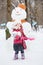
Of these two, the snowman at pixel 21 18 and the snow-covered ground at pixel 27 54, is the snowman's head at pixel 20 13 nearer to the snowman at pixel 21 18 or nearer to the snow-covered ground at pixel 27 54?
the snowman at pixel 21 18

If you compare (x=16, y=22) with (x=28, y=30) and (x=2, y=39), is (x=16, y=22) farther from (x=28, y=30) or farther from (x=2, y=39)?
(x=2, y=39)

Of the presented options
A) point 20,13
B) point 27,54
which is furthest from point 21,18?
point 27,54

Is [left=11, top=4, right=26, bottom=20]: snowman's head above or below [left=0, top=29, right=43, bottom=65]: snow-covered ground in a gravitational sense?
above

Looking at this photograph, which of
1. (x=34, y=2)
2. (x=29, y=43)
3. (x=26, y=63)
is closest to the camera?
(x=26, y=63)

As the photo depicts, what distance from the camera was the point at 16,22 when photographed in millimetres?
835

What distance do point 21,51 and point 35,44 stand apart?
0.17 metres

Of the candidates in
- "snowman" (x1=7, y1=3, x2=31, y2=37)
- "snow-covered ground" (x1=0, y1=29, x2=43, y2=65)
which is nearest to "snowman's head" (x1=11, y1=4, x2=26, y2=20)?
"snowman" (x1=7, y1=3, x2=31, y2=37)

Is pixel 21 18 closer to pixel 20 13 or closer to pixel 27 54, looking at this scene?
pixel 20 13

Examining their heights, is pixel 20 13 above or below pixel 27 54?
above

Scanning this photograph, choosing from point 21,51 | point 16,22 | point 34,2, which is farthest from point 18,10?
point 34,2

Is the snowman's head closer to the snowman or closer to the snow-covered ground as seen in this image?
the snowman

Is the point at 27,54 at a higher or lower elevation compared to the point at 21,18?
lower

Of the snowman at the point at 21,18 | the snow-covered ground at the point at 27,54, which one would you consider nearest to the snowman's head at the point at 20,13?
the snowman at the point at 21,18

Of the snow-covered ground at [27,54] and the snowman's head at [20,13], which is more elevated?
the snowman's head at [20,13]
